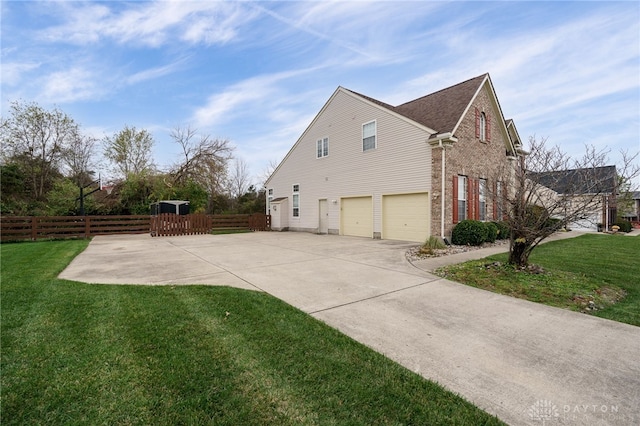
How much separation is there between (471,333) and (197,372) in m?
2.85

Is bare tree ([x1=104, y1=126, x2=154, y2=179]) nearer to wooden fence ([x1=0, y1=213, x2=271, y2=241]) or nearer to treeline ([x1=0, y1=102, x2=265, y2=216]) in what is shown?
treeline ([x1=0, y1=102, x2=265, y2=216])

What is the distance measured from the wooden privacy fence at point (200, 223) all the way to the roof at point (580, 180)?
1565 centimetres

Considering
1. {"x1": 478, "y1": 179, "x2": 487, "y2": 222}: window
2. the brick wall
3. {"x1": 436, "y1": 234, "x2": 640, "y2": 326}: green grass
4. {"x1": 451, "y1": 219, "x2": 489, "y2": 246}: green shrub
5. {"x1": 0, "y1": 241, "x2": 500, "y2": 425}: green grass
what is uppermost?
the brick wall

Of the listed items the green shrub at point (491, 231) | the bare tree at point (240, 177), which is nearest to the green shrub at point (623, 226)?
the green shrub at point (491, 231)

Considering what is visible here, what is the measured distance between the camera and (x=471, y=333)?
325 cm

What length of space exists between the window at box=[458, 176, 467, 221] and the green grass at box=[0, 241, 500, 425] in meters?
10.1

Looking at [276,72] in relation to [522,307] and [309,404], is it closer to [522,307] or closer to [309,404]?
[522,307]

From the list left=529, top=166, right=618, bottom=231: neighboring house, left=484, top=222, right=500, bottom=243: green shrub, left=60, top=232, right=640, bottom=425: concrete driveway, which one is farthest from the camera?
left=484, top=222, right=500, bottom=243: green shrub

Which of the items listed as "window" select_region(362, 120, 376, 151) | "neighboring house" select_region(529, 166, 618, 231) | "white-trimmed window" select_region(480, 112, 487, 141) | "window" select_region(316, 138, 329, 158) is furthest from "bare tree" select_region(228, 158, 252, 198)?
"neighboring house" select_region(529, 166, 618, 231)

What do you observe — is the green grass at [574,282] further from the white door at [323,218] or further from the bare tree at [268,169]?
the bare tree at [268,169]

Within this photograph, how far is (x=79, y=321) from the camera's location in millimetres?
3311

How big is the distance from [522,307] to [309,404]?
365cm

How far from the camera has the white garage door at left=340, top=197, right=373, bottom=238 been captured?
13.7 m

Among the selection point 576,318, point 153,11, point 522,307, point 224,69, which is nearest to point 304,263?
point 522,307
